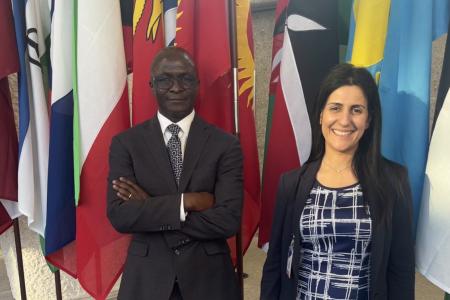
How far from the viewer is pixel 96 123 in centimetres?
179

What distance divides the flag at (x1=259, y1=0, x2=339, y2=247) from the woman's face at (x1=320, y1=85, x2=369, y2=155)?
0.51 m

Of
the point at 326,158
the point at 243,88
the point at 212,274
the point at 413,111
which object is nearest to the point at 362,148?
the point at 326,158

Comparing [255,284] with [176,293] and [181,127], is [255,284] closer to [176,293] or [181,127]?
[176,293]

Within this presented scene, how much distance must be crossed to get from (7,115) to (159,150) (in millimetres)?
982

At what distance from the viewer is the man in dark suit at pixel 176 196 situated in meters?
1.38

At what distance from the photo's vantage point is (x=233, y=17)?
1.77 m

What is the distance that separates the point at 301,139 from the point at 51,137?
3.77 feet

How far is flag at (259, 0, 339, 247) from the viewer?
1790 millimetres

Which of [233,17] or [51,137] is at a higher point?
[233,17]

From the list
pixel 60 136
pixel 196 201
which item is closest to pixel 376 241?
pixel 196 201

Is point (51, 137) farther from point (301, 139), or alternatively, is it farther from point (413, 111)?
point (413, 111)

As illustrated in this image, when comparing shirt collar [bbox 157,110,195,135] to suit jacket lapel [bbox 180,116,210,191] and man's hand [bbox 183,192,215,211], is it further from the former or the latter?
man's hand [bbox 183,192,215,211]

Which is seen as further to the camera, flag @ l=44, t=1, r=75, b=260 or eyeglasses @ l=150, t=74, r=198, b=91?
flag @ l=44, t=1, r=75, b=260

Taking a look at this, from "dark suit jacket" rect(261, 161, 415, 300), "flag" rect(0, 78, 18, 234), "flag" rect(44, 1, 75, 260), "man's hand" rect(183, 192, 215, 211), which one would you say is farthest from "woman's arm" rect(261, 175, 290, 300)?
"flag" rect(0, 78, 18, 234)
